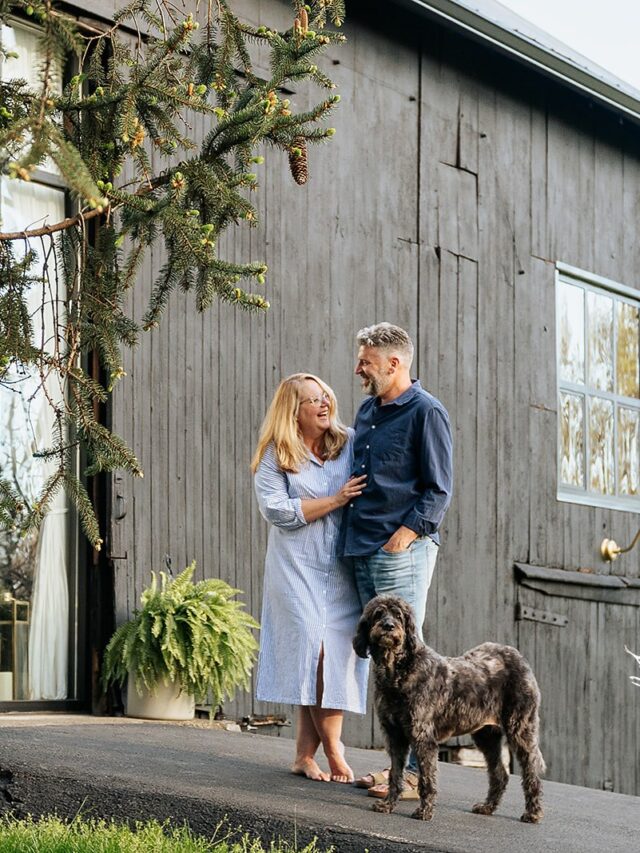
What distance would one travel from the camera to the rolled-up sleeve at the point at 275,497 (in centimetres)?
623

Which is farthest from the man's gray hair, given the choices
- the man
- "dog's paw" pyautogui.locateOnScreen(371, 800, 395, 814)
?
"dog's paw" pyautogui.locateOnScreen(371, 800, 395, 814)

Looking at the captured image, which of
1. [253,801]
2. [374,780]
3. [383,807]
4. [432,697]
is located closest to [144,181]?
[432,697]

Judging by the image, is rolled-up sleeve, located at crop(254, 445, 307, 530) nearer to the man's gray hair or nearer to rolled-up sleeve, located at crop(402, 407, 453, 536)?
rolled-up sleeve, located at crop(402, 407, 453, 536)

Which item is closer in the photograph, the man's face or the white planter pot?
the man's face

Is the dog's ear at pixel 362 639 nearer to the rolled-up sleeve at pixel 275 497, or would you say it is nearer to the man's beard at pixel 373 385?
the rolled-up sleeve at pixel 275 497

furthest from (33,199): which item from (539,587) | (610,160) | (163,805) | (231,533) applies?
(610,160)

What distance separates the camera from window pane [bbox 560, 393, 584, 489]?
1248 centimetres

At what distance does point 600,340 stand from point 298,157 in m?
8.14

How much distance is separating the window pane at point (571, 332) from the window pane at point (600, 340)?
13cm

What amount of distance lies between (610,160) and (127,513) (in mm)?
6865

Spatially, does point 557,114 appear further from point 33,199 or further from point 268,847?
point 268,847

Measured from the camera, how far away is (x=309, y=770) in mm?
6305

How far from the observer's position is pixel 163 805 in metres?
5.49

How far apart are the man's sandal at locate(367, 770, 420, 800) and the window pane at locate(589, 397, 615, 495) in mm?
7249
